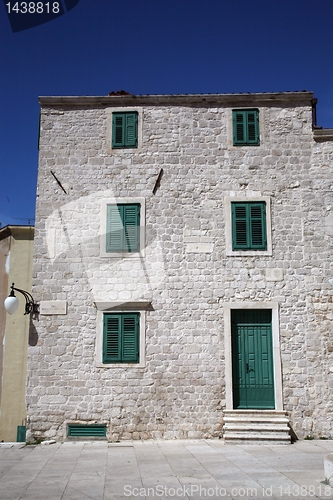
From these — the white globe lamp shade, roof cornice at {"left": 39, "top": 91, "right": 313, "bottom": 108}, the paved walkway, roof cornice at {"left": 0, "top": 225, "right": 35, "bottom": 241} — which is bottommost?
the paved walkway

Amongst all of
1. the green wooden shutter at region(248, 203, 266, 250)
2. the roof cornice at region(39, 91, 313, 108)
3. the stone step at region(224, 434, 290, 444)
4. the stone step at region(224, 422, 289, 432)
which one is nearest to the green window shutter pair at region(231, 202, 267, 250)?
the green wooden shutter at region(248, 203, 266, 250)

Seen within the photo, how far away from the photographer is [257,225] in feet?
39.0

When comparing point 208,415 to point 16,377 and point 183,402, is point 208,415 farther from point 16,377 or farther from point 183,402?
point 16,377

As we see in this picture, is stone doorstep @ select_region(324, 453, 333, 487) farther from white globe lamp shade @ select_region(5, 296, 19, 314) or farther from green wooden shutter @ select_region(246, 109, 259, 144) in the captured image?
green wooden shutter @ select_region(246, 109, 259, 144)

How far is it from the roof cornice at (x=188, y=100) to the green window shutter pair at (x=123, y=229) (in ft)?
8.89

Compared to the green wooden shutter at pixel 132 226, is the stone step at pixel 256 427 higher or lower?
lower

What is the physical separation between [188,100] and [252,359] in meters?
6.43

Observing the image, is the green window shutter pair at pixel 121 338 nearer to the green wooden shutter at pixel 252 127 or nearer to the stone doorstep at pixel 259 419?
the stone doorstep at pixel 259 419

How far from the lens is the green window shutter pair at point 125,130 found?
12.4 metres

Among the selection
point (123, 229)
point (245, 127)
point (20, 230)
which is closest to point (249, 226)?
point (245, 127)

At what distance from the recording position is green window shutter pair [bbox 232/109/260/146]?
12.3 metres

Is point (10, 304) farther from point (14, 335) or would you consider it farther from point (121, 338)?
point (14, 335)

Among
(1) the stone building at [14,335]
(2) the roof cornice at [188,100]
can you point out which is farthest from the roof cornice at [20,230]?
(2) the roof cornice at [188,100]

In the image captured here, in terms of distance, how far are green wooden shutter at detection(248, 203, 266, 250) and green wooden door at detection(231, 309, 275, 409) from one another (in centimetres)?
156
